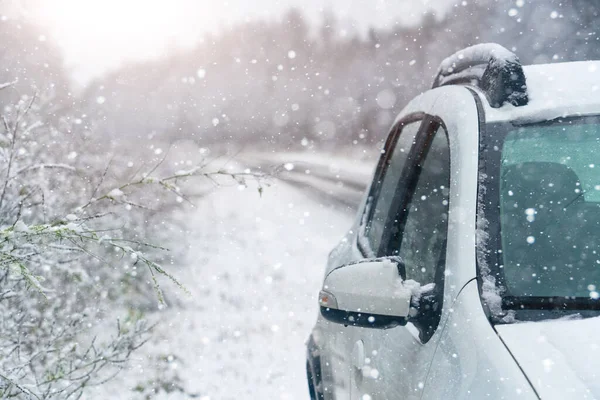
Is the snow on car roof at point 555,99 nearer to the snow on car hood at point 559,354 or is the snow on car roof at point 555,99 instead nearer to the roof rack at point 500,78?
the roof rack at point 500,78

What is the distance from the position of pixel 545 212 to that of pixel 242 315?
19.6ft

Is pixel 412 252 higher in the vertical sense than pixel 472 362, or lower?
higher

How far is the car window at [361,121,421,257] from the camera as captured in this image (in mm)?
2947

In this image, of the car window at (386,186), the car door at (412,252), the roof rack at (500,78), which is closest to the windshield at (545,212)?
the roof rack at (500,78)

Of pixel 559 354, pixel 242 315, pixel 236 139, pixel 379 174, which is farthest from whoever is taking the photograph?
pixel 236 139

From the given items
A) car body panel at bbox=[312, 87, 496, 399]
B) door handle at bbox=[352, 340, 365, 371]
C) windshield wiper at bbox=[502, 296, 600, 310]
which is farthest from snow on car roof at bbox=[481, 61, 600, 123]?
door handle at bbox=[352, 340, 365, 371]

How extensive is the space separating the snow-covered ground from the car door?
585 millimetres

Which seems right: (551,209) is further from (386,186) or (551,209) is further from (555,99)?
(386,186)

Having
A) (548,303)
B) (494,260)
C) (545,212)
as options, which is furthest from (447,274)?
(545,212)

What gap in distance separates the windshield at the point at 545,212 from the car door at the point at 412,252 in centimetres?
23

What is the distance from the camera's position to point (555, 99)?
7.00 ft

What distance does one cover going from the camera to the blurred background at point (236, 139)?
6.05 meters

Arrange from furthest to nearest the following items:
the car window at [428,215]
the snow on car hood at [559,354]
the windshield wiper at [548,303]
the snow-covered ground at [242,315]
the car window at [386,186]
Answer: the snow-covered ground at [242,315]
the car window at [386,186]
the car window at [428,215]
the windshield wiper at [548,303]
the snow on car hood at [559,354]

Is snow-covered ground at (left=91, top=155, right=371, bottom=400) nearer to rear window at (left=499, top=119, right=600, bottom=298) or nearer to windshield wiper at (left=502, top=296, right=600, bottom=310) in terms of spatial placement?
rear window at (left=499, top=119, right=600, bottom=298)
